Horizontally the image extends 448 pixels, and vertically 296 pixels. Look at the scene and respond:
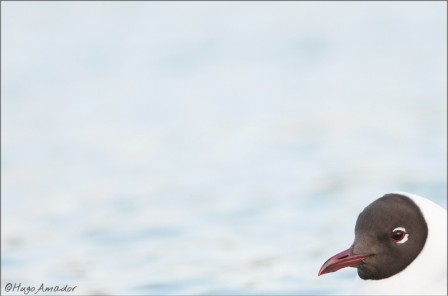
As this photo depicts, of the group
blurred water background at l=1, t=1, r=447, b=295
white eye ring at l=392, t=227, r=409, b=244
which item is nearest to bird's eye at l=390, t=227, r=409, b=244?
white eye ring at l=392, t=227, r=409, b=244

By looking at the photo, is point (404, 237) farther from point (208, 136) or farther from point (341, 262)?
point (208, 136)

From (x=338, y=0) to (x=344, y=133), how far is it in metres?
5.78

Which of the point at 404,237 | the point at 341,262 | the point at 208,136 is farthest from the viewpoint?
the point at 208,136

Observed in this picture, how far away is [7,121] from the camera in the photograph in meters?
15.7

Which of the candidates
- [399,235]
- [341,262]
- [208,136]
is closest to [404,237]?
[399,235]

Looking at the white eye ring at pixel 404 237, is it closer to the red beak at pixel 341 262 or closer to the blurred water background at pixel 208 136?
the red beak at pixel 341 262

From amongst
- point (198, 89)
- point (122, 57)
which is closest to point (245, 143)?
point (198, 89)

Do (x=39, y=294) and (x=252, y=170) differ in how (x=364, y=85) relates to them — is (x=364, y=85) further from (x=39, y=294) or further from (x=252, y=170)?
(x=39, y=294)

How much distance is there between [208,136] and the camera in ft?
48.8

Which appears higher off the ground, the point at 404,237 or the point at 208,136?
the point at 208,136

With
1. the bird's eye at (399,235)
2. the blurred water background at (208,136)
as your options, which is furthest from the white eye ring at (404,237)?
the blurred water background at (208,136)

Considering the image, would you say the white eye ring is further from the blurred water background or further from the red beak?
the blurred water background

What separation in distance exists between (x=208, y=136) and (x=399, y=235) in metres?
7.15

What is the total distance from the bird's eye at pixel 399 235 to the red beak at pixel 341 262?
8.4 inches
